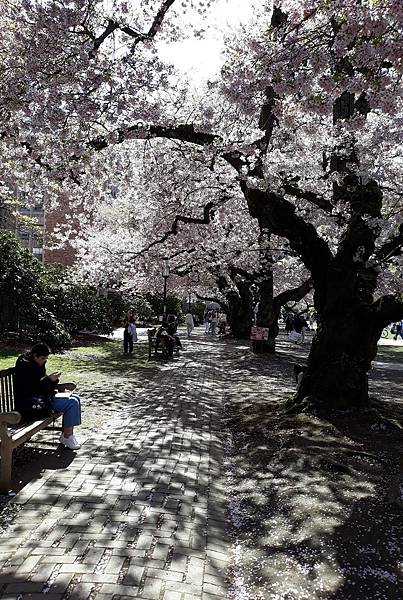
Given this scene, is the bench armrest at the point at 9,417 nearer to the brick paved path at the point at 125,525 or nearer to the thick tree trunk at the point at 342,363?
the brick paved path at the point at 125,525

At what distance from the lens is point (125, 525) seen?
4.20 m

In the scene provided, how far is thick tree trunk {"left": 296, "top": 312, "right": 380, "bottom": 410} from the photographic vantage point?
8.35m

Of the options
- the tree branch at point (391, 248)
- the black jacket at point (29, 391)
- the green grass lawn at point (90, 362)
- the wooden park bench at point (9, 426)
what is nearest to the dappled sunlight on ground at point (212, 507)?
the wooden park bench at point (9, 426)

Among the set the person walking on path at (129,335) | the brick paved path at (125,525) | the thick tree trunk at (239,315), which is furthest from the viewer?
the thick tree trunk at (239,315)

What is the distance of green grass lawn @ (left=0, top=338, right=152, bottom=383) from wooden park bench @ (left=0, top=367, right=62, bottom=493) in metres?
6.00

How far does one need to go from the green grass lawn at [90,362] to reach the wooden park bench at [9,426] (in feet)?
19.7

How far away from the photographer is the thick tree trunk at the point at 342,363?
8352mm

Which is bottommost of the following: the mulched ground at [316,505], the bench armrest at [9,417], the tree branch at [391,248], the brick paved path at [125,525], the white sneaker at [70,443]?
the mulched ground at [316,505]

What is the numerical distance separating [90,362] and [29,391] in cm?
1064

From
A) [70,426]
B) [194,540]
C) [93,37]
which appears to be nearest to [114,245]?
[93,37]

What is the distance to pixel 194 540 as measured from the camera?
4086 millimetres

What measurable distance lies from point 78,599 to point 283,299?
1940cm

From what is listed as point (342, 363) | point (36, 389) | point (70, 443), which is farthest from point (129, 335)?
point (36, 389)

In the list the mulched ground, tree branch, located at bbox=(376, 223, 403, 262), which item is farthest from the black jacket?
tree branch, located at bbox=(376, 223, 403, 262)
